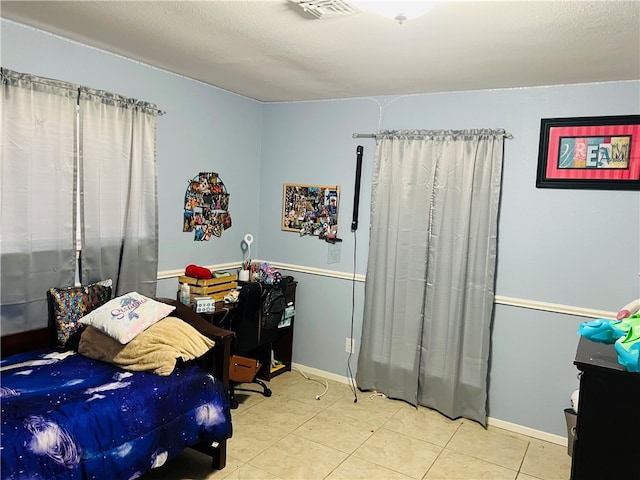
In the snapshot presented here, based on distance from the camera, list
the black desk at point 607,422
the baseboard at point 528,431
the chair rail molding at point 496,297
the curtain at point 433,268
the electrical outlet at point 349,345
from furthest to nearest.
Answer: the electrical outlet at point 349,345 < the curtain at point 433,268 < the baseboard at point 528,431 < the chair rail molding at point 496,297 < the black desk at point 607,422

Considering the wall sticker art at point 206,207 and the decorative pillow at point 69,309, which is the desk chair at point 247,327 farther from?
the decorative pillow at point 69,309

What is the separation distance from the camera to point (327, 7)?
6.96ft

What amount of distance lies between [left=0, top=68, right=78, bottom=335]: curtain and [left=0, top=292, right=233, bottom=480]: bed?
0.26 meters

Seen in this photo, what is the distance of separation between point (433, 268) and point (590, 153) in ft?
4.21

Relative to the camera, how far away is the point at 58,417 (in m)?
2.05

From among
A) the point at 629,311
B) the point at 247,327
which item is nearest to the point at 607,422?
the point at 629,311

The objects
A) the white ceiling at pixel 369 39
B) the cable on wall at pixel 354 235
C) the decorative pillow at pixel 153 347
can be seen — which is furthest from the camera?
the cable on wall at pixel 354 235

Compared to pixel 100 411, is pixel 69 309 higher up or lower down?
higher up

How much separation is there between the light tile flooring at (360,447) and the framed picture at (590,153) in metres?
1.78

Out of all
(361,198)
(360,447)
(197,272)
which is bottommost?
(360,447)

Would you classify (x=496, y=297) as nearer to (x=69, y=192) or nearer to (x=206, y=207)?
(x=206, y=207)

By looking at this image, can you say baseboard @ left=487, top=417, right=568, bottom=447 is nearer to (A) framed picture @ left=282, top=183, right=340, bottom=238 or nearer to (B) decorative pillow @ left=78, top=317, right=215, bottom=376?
(A) framed picture @ left=282, top=183, right=340, bottom=238

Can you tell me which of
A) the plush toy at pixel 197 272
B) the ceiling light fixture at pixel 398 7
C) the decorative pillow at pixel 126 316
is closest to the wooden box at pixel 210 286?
the plush toy at pixel 197 272

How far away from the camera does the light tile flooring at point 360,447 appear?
9.37 ft
